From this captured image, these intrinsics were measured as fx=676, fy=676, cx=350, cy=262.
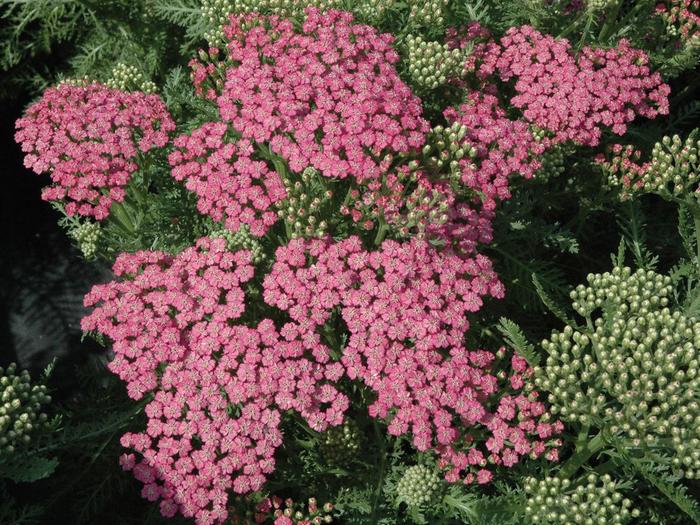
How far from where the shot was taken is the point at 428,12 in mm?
4512

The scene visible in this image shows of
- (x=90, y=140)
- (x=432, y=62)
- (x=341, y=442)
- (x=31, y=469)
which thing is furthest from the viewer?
(x=432, y=62)

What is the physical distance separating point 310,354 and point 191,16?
3016 mm

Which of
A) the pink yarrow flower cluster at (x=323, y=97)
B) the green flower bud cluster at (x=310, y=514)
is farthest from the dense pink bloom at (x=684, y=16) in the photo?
the green flower bud cluster at (x=310, y=514)

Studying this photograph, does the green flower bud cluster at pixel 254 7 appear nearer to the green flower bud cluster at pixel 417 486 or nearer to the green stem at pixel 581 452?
the green flower bud cluster at pixel 417 486

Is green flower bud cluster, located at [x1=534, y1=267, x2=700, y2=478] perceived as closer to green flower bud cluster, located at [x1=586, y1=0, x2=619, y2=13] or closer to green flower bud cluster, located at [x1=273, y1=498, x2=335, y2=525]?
green flower bud cluster, located at [x1=273, y1=498, x2=335, y2=525]

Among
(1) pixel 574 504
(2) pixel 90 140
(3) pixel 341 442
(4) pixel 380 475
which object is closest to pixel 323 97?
(2) pixel 90 140

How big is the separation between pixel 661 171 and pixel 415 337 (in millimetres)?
2073

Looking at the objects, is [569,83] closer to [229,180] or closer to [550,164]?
[550,164]

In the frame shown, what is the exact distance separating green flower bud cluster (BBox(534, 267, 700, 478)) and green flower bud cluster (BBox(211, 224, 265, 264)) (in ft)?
5.64

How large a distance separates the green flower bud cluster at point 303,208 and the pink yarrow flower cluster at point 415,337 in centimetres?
10

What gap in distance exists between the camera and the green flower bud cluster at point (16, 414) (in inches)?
140

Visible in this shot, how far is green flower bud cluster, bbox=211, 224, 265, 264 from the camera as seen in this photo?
399cm

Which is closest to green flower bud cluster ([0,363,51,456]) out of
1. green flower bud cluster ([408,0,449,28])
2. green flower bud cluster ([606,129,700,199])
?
green flower bud cluster ([408,0,449,28])

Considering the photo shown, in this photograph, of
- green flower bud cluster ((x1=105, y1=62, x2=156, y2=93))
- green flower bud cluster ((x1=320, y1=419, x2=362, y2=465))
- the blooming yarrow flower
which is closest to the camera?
the blooming yarrow flower
